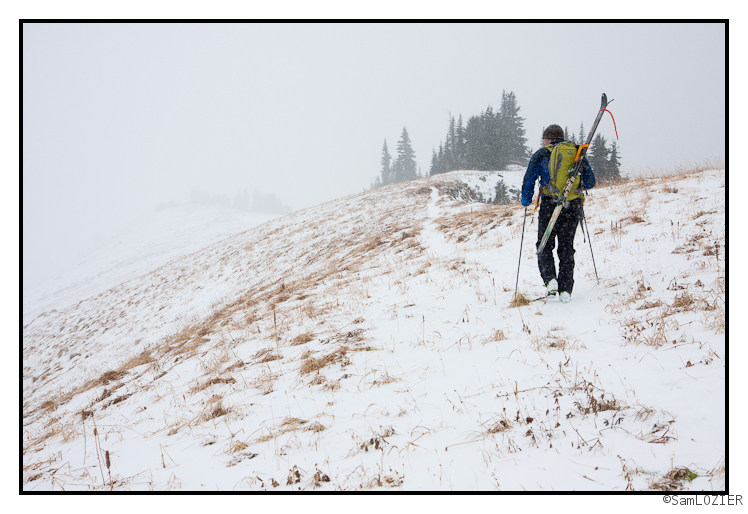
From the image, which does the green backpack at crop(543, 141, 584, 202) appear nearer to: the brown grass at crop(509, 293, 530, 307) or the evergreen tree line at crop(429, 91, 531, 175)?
the brown grass at crop(509, 293, 530, 307)

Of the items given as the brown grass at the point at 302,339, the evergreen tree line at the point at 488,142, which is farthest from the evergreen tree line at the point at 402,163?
the brown grass at the point at 302,339

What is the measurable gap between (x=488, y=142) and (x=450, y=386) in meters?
50.1

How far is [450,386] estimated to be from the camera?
3.73 metres

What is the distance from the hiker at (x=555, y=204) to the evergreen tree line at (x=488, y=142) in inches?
1825

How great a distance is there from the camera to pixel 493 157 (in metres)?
48.7

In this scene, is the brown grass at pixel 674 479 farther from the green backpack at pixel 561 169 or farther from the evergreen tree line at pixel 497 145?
the evergreen tree line at pixel 497 145

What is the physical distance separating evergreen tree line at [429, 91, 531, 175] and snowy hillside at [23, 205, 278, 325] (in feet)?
107

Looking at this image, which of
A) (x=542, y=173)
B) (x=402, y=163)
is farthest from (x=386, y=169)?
(x=542, y=173)

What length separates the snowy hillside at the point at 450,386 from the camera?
8.70 ft

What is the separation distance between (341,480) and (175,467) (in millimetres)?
1640

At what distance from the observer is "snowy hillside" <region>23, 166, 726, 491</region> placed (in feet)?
8.70

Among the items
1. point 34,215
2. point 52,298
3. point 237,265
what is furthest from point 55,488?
point 34,215

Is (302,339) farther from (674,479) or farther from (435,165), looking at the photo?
(435,165)
